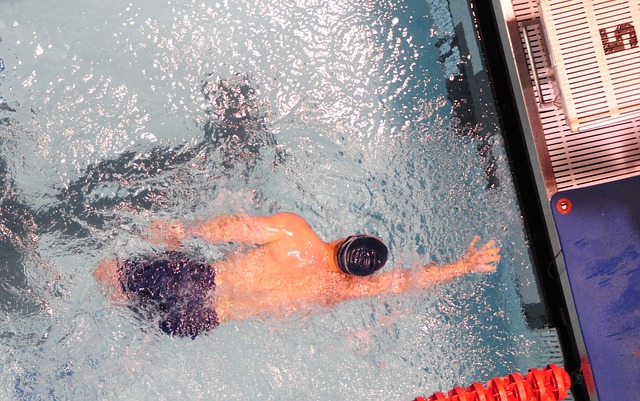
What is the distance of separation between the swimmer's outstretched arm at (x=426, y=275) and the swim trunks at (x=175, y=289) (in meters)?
0.82

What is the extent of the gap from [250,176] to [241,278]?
0.77 meters

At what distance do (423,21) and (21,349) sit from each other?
10.7 ft

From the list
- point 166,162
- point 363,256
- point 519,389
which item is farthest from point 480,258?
point 166,162

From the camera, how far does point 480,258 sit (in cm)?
344

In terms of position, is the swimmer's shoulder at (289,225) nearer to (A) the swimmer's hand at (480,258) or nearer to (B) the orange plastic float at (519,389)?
(B) the orange plastic float at (519,389)

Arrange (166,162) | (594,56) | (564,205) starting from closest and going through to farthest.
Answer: (594,56), (564,205), (166,162)

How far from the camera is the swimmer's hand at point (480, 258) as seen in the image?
11.1 ft

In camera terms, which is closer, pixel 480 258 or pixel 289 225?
→ pixel 289 225

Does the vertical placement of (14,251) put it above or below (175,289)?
above

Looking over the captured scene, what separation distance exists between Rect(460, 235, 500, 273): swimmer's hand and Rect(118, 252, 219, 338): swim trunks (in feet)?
4.99

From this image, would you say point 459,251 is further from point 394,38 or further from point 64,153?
point 64,153

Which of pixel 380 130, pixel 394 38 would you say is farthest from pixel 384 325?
pixel 394 38

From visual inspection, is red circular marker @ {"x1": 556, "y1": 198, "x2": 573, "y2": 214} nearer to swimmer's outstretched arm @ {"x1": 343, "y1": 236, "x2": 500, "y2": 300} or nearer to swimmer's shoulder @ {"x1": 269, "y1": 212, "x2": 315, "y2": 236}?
swimmer's outstretched arm @ {"x1": 343, "y1": 236, "x2": 500, "y2": 300}

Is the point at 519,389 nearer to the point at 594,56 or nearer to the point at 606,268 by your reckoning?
the point at 606,268
